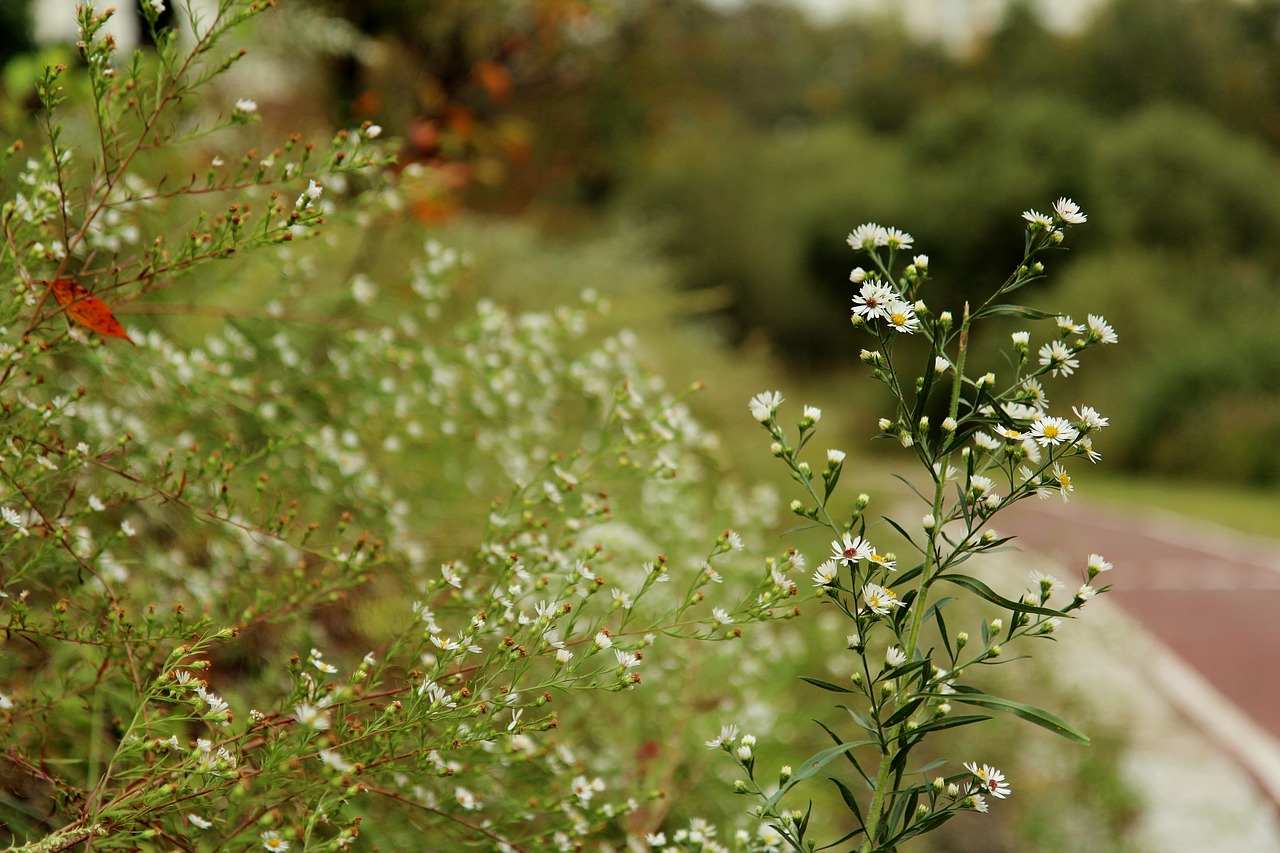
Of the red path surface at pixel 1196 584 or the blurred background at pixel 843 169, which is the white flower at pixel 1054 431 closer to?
the blurred background at pixel 843 169

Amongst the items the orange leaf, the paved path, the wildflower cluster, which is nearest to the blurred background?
the paved path

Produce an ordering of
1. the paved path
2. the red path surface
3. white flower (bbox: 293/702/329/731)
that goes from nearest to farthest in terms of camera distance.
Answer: white flower (bbox: 293/702/329/731) < the paved path < the red path surface

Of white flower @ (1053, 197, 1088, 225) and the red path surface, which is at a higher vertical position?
the red path surface

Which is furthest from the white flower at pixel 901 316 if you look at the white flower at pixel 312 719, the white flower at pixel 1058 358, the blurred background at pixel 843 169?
the blurred background at pixel 843 169

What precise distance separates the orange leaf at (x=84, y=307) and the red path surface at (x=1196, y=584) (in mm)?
4742

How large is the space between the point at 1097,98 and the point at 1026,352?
30697 mm

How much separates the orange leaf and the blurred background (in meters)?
2.03

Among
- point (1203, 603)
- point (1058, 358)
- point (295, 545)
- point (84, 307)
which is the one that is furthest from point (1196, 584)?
point (84, 307)

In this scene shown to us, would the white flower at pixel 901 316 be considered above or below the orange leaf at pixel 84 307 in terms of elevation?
above

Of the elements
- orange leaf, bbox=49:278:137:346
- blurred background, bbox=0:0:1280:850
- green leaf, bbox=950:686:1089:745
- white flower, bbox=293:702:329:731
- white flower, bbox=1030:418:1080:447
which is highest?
blurred background, bbox=0:0:1280:850

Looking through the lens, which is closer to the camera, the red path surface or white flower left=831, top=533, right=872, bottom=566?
white flower left=831, top=533, right=872, bottom=566

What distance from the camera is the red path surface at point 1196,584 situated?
624cm

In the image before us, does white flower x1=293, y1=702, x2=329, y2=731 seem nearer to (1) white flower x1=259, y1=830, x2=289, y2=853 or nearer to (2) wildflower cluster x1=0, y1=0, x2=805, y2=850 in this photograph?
(2) wildflower cluster x1=0, y1=0, x2=805, y2=850

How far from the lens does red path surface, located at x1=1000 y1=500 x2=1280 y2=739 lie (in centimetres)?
624
